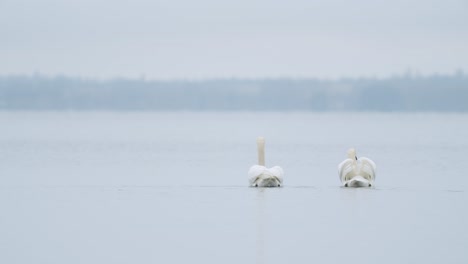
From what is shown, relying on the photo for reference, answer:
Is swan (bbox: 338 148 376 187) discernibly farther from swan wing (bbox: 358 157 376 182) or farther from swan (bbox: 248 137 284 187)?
swan (bbox: 248 137 284 187)

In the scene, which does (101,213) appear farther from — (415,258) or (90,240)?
(415,258)

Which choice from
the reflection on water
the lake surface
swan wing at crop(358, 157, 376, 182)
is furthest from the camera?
swan wing at crop(358, 157, 376, 182)

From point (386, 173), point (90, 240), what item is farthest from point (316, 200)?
point (386, 173)

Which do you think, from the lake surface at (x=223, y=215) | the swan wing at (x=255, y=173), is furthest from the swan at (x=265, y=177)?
the lake surface at (x=223, y=215)

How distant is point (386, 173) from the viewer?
29.9 meters

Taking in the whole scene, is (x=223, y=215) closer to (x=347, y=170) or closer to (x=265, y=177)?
(x=265, y=177)

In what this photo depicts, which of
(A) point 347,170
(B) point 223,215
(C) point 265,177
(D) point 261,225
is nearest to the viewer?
(D) point 261,225

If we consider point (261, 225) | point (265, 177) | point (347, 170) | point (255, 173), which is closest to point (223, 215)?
point (261, 225)

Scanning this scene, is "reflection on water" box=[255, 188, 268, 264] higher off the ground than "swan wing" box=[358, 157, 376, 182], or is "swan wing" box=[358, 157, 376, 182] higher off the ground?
"swan wing" box=[358, 157, 376, 182]

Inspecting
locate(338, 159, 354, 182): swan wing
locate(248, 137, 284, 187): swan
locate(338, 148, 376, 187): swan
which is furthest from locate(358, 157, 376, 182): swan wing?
→ locate(248, 137, 284, 187): swan

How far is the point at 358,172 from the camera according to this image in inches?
944

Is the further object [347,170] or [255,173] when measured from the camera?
[347,170]

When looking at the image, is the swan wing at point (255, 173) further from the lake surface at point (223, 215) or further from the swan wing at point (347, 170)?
the swan wing at point (347, 170)

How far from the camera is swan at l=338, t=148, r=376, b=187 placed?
78.3 ft
